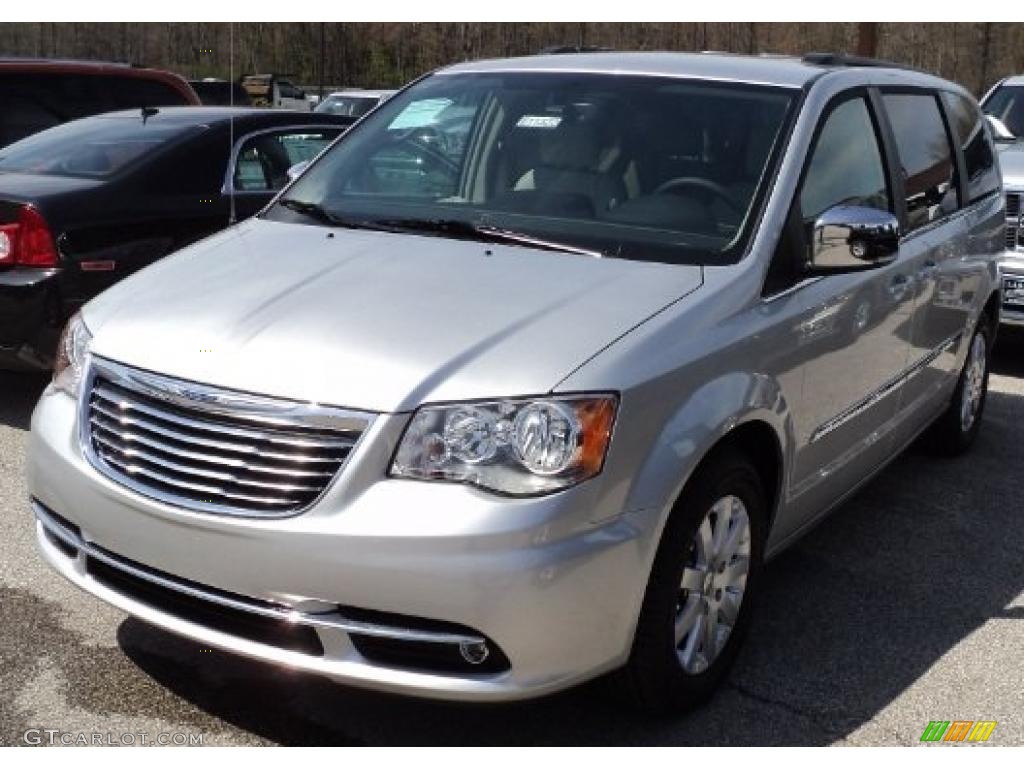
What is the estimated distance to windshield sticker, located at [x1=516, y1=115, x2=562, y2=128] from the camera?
4.25 metres

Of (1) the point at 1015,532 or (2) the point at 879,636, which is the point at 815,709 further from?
(1) the point at 1015,532

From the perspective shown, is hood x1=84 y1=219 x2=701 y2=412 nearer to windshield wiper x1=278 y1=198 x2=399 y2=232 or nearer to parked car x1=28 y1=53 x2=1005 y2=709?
parked car x1=28 y1=53 x2=1005 y2=709

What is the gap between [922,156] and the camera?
5000 millimetres

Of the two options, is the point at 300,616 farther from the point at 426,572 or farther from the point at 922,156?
the point at 922,156

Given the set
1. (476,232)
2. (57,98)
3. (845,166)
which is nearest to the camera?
(476,232)

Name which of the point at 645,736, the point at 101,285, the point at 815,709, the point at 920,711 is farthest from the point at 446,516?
the point at 101,285

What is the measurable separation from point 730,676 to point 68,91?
22.1 ft

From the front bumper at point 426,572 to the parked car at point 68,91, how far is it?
611cm

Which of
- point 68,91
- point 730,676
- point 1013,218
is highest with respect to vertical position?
point 68,91

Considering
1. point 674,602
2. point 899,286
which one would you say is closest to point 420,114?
point 899,286

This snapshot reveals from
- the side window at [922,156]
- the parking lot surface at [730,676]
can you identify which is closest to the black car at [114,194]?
the parking lot surface at [730,676]

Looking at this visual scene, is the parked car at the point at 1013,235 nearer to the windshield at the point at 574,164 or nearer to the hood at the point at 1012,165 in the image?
the hood at the point at 1012,165

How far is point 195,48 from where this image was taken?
25.1 m

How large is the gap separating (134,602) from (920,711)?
7.03 ft
